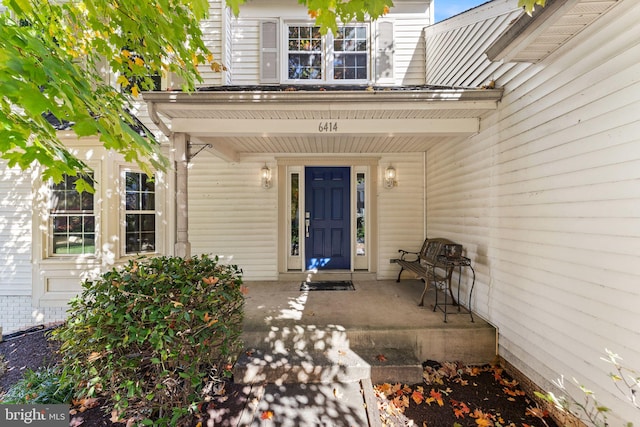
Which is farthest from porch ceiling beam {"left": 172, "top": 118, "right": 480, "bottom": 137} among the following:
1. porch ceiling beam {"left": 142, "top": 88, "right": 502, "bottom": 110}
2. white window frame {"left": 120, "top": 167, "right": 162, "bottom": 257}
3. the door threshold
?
the door threshold

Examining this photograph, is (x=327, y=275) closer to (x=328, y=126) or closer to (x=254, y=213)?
(x=254, y=213)

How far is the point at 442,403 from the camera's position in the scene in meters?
2.47

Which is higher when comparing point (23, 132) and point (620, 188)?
point (23, 132)

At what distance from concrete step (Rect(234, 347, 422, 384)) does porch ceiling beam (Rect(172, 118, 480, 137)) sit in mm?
2587

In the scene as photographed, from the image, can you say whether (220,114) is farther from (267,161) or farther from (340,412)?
(340,412)

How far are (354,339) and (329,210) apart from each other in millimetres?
2804

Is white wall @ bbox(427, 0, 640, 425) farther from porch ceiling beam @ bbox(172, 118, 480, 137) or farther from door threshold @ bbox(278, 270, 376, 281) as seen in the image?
door threshold @ bbox(278, 270, 376, 281)

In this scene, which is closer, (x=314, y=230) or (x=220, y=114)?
(x=220, y=114)

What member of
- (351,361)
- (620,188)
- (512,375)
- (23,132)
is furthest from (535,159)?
(23,132)

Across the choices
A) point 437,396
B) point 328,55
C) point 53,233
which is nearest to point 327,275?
point 437,396

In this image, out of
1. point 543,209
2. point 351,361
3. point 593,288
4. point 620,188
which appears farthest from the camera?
point 351,361

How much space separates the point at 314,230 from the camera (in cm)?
537

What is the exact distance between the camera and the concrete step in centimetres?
261

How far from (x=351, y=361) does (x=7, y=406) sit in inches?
118
